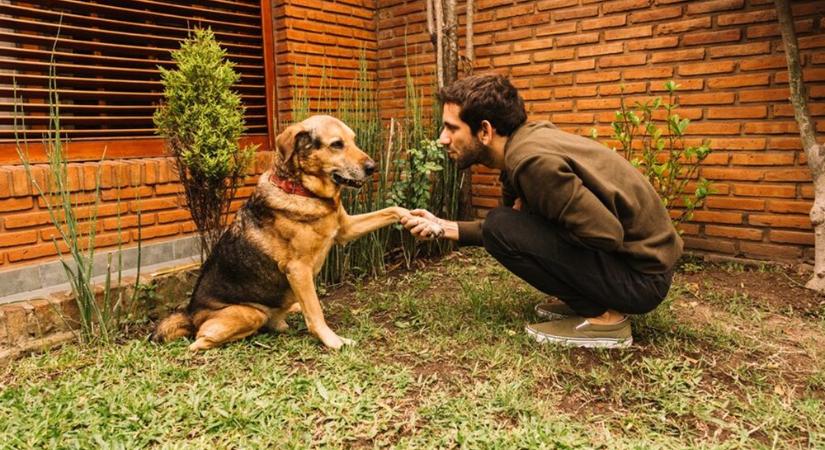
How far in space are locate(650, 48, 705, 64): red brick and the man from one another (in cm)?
252

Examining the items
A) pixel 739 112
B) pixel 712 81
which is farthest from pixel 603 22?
pixel 739 112

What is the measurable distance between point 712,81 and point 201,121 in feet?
13.9

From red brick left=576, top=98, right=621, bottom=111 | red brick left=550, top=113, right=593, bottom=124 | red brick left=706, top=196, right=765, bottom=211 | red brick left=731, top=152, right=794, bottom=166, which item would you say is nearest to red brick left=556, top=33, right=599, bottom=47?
red brick left=576, top=98, right=621, bottom=111

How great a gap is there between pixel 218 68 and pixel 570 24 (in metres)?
3.55

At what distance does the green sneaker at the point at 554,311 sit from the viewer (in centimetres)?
366

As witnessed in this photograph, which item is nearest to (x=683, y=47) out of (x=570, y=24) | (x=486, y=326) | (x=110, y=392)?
(x=570, y=24)

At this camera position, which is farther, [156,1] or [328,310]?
[156,1]

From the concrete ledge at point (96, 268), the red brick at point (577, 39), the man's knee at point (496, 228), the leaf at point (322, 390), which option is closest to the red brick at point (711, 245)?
the red brick at point (577, 39)

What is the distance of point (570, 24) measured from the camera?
18.8 ft

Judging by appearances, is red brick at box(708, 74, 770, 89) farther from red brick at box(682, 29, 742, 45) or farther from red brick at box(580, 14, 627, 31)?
red brick at box(580, 14, 627, 31)

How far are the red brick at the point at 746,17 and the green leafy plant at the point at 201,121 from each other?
4.06 metres

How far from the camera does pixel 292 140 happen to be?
331 cm

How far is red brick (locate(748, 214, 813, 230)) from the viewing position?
4648 millimetres

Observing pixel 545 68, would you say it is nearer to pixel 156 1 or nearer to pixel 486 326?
pixel 486 326
